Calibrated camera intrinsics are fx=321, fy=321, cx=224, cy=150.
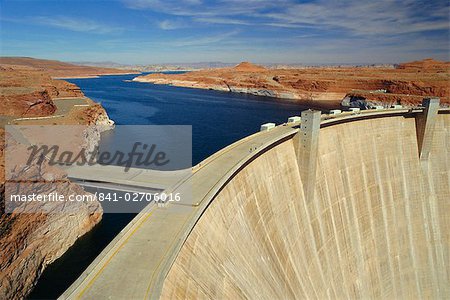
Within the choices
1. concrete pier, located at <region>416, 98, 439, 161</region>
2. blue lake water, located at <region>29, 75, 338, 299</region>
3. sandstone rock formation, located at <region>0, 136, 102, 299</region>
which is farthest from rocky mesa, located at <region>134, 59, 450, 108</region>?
sandstone rock formation, located at <region>0, 136, 102, 299</region>

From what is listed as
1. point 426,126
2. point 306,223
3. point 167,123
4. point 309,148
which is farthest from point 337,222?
point 167,123

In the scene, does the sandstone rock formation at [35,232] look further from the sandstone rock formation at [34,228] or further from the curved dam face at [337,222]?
the curved dam face at [337,222]

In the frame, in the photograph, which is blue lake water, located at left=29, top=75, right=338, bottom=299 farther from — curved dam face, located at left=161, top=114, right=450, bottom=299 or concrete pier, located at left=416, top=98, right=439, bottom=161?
concrete pier, located at left=416, top=98, right=439, bottom=161

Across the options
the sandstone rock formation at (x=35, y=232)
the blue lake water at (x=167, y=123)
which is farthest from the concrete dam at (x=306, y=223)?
the blue lake water at (x=167, y=123)

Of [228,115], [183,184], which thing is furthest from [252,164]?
[228,115]

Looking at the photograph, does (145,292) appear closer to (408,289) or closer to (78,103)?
(408,289)

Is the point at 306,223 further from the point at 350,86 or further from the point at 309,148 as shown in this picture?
the point at 350,86
